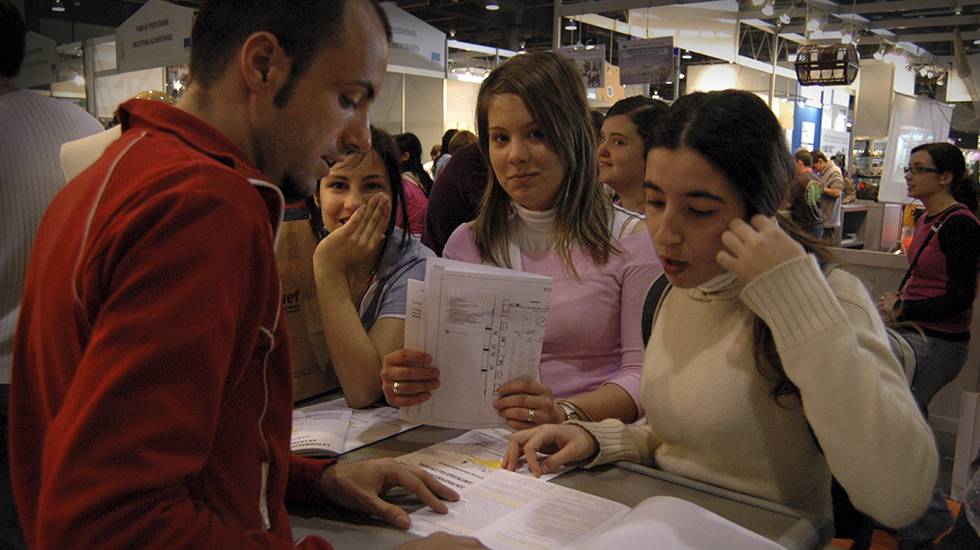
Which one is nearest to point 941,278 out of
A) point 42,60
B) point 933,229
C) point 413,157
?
point 933,229

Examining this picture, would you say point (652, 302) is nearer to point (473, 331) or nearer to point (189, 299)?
point (473, 331)

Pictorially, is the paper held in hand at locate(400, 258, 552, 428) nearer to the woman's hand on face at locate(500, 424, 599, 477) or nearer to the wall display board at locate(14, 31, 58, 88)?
the woman's hand on face at locate(500, 424, 599, 477)

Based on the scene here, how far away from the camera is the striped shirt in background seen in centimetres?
194

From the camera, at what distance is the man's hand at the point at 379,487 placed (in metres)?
1.13

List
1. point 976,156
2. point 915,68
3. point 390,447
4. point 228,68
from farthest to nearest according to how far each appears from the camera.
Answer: point 915,68 < point 976,156 < point 390,447 < point 228,68

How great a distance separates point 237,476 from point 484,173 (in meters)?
2.37

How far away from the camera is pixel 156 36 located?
4.88m

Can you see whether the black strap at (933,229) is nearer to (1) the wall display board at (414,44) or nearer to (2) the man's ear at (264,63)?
(1) the wall display board at (414,44)

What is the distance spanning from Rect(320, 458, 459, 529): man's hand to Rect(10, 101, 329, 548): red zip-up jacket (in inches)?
14.9

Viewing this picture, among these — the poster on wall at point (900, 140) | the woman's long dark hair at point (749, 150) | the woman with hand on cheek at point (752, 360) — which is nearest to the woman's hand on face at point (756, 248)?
the woman with hand on cheek at point (752, 360)

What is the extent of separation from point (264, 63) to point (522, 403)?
2.69 feet

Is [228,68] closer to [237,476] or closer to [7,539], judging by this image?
[237,476]

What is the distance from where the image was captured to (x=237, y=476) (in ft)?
2.47

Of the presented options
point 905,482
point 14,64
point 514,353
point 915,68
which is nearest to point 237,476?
point 514,353
